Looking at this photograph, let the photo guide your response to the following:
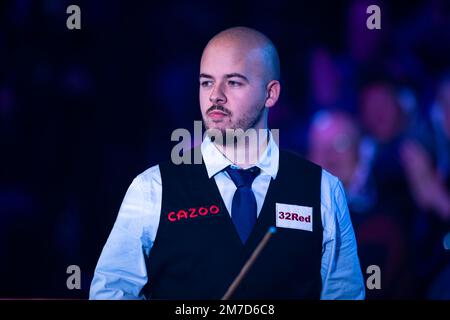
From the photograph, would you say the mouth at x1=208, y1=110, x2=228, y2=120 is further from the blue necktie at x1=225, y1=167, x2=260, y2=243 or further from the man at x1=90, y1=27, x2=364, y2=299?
the blue necktie at x1=225, y1=167, x2=260, y2=243

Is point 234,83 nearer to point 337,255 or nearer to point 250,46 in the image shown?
point 250,46

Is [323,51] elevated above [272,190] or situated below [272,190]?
above

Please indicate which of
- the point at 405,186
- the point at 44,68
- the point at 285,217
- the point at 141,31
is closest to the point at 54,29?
the point at 44,68

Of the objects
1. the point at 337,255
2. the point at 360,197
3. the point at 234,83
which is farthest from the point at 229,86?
the point at 360,197

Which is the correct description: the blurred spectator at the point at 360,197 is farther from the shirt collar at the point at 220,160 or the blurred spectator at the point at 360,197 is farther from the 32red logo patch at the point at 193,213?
the 32red logo patch at the point at 193,213

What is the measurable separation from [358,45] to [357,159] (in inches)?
21.9

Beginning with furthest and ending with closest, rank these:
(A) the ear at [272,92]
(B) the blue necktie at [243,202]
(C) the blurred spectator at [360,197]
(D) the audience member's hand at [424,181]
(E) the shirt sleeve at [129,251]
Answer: (D) the audience member's hand at [424,181] → (C) the blurred spectator at [360,197] → (A) the ear at [272,92] → (B) the blue necktie at [243,202] → (E) the shirt sleeve at [129,251]

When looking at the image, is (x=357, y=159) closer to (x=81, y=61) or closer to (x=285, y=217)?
(x=285, y=217)

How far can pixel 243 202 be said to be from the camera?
6.64 ft

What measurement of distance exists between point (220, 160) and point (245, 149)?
10cm

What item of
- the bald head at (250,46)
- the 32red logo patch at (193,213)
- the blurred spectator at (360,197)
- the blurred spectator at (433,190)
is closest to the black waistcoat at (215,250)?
the 32red logo patch at (193,213)

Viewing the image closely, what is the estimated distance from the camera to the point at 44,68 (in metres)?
2.49

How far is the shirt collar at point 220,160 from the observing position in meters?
2.06

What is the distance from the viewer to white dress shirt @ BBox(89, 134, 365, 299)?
1901 millimetres
